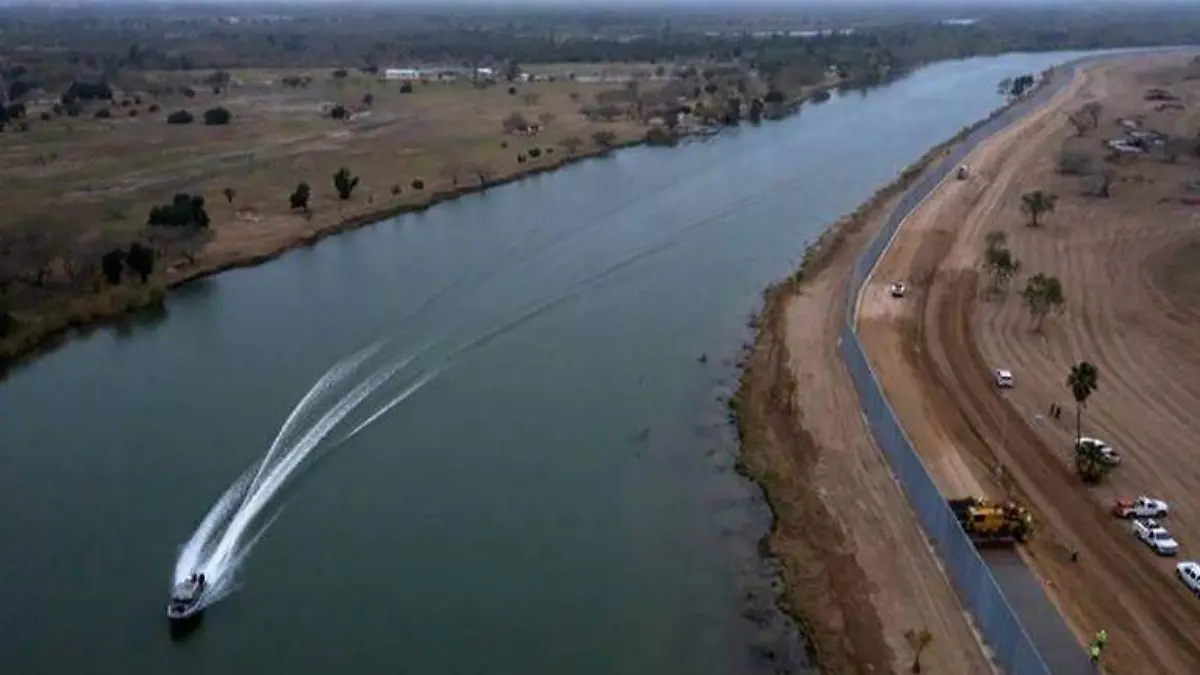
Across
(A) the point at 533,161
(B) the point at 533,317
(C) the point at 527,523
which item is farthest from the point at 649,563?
(A) the point at 533,161

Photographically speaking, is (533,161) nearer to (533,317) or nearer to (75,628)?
(533,317)

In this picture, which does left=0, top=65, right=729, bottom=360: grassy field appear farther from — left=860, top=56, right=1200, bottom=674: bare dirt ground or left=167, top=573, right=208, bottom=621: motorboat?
left=860, top=56, right=1200, bottom=674: bare dirt ground

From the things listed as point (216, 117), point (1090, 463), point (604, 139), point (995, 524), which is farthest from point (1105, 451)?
point (216, 117)

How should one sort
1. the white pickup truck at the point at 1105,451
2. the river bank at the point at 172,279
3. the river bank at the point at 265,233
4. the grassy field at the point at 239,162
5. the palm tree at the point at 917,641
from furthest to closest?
the grassy field at the point at 239,162 → the river bank at the point at 265,233 → the river bank at the point at 172,279 → the white pickup truck at the point at 1105,451 → the palm tree at the point at 917,641

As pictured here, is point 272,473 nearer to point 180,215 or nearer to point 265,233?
point 180,215

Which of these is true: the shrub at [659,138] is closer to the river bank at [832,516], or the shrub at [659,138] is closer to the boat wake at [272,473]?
the river bank at [832,516]

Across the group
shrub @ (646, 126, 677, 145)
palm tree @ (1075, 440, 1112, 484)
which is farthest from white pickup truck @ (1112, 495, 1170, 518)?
shrub @ (646, 126, 677, 145)

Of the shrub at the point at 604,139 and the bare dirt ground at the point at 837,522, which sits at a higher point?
the shrub at the point at 604,139

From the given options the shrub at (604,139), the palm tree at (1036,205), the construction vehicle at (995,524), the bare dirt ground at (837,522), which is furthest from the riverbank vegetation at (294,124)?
the construction vehicle at (995,524)
